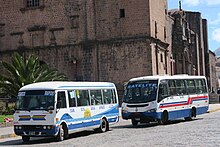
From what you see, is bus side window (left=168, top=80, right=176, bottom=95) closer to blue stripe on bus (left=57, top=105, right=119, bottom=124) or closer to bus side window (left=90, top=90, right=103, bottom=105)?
blue stripe on bus (left=57, top=105, right=119, bottom=124)

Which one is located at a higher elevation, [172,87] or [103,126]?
[172,87]

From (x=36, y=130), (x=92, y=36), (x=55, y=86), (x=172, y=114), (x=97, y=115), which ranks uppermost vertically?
(x=92, y=36)

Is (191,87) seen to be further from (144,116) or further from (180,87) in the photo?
(144,116)

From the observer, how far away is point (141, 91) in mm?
23391

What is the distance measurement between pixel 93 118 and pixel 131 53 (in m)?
23.0

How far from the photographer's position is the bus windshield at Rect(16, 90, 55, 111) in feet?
57.1

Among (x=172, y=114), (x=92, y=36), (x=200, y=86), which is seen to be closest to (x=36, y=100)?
(x=172, y=114)

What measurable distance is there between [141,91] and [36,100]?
7.27 m

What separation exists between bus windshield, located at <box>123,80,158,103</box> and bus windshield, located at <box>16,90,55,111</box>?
6748mm

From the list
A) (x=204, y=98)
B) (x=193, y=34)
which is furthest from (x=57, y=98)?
(x=193, y=34)

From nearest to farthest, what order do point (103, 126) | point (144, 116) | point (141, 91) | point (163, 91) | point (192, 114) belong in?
point (103, 126), point (144, 116), point (141, 91), point (163, 91), point (192, 114)

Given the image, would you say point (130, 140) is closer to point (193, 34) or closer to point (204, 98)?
point (204, 98)

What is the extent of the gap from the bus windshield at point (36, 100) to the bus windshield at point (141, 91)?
6.75 metres

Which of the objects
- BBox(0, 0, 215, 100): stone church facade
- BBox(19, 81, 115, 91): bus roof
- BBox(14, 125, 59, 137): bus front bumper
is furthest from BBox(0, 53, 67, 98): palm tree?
BBox(14, 125, 59, 137): bus front bumper
